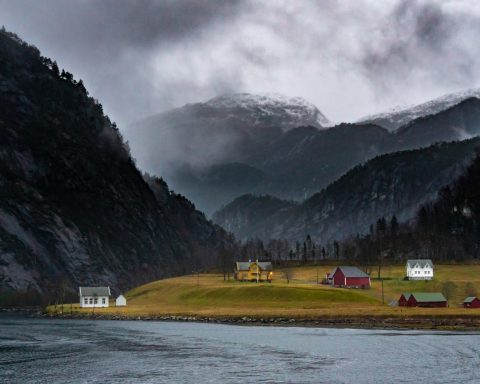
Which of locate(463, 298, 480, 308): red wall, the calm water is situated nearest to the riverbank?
locate(463, 298, 480, 308): red wall

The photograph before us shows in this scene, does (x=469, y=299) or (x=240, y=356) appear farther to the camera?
(x=469, y=299)

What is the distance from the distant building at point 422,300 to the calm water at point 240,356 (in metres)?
48.0

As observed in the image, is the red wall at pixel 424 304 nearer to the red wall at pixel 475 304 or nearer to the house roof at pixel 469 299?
the house roof at pixel 469 299

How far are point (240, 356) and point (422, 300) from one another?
91566 mm

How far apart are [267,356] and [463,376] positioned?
27.9m

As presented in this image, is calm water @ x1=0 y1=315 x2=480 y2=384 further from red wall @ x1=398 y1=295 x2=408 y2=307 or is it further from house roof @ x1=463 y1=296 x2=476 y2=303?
house roof @ x1=463 y1=296 x2=476 y2=303

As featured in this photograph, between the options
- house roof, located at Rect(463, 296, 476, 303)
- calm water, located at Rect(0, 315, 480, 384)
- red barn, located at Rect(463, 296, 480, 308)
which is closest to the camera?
calm water, located at Rect(0, 315, 480, 384)

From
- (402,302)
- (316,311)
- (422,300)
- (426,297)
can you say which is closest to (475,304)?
(426,297)

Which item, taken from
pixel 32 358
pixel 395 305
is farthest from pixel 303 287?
pixel 32 358

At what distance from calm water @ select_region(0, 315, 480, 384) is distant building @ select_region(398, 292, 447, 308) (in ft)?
158

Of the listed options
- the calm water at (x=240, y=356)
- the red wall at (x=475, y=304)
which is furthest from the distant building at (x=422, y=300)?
the calm water at (x=240, y=356)

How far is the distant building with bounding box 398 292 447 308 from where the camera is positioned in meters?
173

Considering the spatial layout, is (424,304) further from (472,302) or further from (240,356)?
(240,356)

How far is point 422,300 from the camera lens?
173 m
